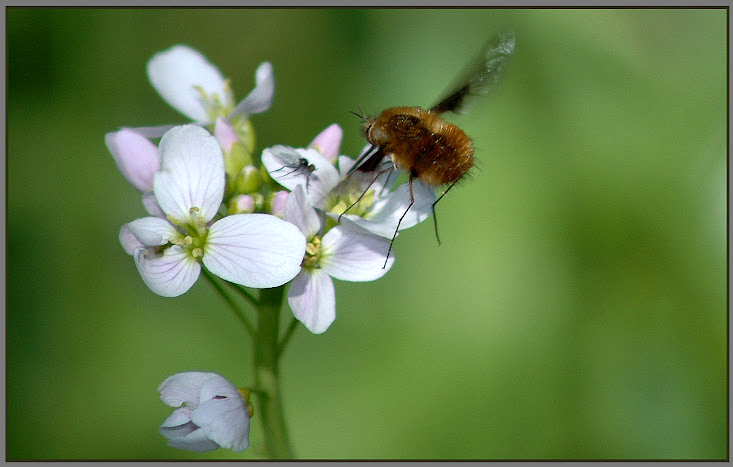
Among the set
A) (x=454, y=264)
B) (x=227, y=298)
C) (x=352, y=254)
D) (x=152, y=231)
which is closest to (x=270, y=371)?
(x=227, y=298)

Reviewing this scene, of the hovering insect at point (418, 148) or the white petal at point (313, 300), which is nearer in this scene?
the white petal at point (313, 300)

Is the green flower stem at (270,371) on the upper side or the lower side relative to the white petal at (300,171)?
lower

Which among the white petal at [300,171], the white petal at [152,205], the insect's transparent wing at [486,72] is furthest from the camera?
the insect's transparent wing at [486,72]

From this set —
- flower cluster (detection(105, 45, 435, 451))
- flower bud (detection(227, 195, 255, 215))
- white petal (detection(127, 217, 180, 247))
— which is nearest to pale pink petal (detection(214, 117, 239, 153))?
flower cluster (detection(105, 45, 435, 451))

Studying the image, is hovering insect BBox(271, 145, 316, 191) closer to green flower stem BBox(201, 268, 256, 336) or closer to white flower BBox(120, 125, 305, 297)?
white flower BBox(120, 125, 305, 297)

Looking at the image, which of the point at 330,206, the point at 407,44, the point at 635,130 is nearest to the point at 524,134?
the point at 635,130

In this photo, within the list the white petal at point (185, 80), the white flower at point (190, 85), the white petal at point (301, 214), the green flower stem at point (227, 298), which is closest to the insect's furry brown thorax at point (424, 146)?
the white petal at point (301, 214)

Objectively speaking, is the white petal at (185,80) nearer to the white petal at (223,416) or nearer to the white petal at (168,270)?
the white petal at (168,270)

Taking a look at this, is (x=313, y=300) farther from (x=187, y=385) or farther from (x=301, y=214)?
(x=187, y=385)
